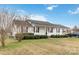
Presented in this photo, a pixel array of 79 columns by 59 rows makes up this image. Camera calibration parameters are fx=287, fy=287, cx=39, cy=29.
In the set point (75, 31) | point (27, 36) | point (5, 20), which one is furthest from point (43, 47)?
point (5, 20)

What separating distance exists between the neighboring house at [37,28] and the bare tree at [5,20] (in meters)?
0.08

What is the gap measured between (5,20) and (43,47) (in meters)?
0.78

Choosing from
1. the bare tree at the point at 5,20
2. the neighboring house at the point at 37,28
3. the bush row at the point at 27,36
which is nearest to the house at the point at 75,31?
the neighboring house at the point at 37,28

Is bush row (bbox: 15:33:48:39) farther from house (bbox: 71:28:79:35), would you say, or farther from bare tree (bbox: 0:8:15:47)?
house (bbox: 71:28:79:35)

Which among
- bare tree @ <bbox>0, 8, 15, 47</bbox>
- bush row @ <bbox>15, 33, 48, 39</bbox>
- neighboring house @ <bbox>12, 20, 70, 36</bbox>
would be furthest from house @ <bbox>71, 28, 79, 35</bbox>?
bare tree @ <bbox>0, 8, 15, 47</bbox>

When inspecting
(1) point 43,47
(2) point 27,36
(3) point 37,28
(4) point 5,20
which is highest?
(4) point 5,20

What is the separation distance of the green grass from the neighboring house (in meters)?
0.14

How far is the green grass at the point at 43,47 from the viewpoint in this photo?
4812 mm

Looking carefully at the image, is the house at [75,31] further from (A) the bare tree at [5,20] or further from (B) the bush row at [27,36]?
(A) the bare tree at [5,20]

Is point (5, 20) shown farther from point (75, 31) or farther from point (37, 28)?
point (75, 31)

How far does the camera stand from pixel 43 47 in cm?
484

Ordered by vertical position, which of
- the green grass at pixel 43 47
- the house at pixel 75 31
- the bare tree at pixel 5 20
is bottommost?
the green grass at pixel 43 47
